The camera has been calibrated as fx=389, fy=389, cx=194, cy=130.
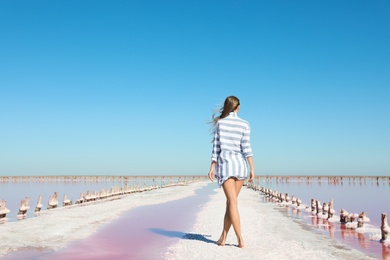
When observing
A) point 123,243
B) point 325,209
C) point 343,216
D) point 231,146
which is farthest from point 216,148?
point 325,209

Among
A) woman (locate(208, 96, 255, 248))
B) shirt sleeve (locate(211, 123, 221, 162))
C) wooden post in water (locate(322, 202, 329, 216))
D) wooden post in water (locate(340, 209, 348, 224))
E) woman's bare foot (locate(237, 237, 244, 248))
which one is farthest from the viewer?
wooden post in water (locate(322, 202, 329, 216))

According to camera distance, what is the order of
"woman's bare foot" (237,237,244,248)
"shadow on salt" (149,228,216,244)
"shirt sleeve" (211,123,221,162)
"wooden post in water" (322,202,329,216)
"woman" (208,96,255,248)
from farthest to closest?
"wooden post in water" (322,202,329,216), "shadow on salt" (149,228,216,244), "woman's bare foot" (237,237,244,248), "shirt sleeve" (211,123,221,162), "woman" (208,96,255,248)

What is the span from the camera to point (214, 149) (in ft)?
22.9

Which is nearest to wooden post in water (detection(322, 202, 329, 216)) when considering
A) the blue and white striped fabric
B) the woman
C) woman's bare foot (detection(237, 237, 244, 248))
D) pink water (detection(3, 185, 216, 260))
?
pink water (detection(3, 185, 216, 260))

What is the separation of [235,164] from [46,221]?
8.28m

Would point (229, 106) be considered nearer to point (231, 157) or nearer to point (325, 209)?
point (231, 157)

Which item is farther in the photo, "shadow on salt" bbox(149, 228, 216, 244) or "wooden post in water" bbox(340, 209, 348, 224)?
"wooden post in water" bbox(340, 209, 348, 224)

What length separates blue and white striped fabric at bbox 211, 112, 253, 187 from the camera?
6754 millimetres

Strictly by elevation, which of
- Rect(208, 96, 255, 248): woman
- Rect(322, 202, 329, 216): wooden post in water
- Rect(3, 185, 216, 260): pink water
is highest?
Rect(208, 96, 255, 248): woman

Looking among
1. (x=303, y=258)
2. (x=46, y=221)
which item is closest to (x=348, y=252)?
(x=303, y=258)

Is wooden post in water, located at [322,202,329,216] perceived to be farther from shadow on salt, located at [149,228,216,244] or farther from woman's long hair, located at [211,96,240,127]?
woman's long hair, located at [211,96,240,127]

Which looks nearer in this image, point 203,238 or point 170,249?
point 170,249

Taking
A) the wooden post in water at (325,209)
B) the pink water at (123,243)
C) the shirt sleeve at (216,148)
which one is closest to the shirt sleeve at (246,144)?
the shirt sleeve at (216,148)

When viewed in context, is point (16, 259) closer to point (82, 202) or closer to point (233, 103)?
point (233, 103)
